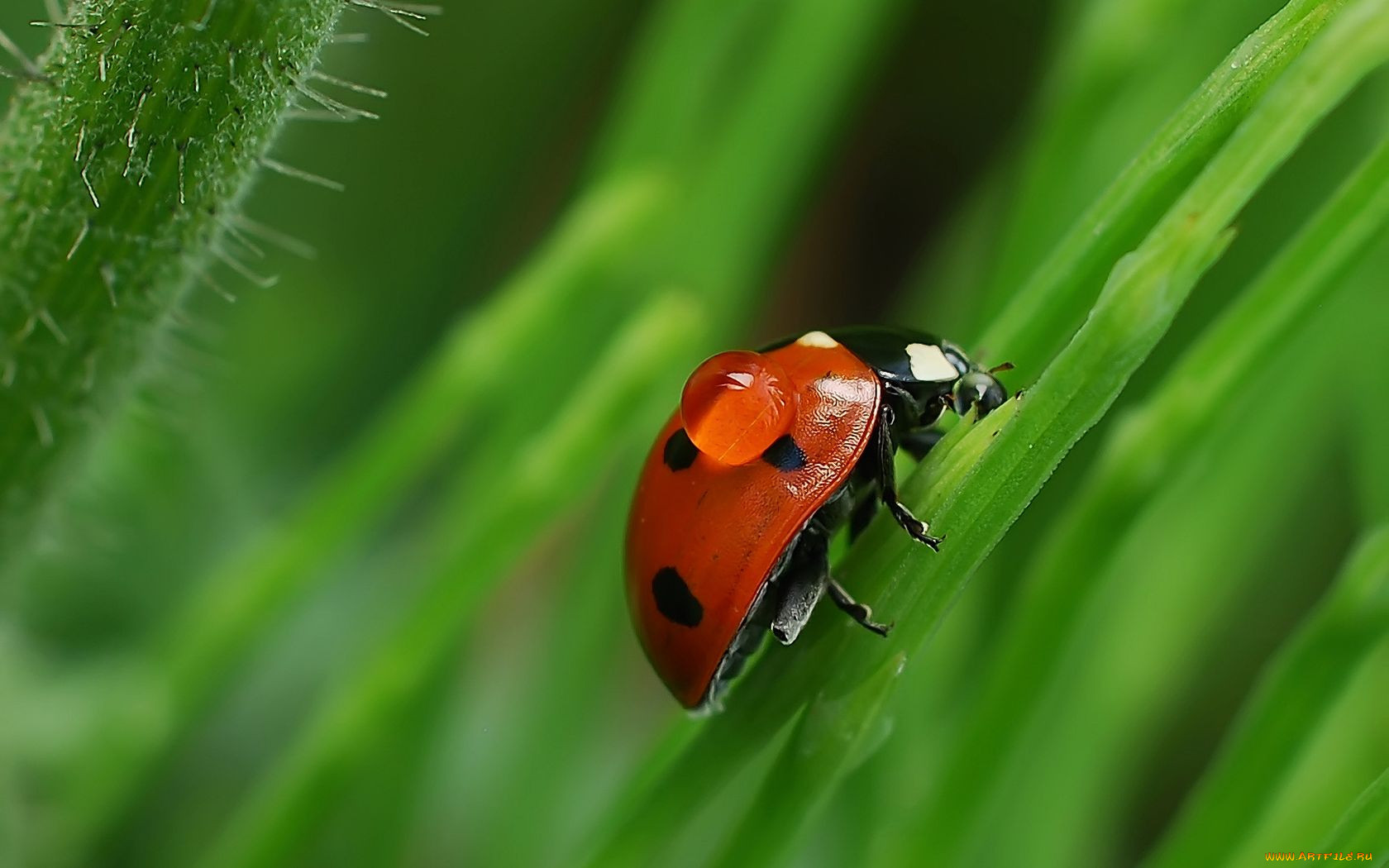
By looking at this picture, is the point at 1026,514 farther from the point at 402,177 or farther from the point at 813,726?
the point at 402,177

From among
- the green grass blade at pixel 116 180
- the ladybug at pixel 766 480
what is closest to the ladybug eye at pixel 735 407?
the ladybug at pixel 766 480

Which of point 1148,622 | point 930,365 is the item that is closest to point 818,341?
point 930,365

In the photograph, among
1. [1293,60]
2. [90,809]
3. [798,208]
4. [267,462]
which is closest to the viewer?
[1293,60]

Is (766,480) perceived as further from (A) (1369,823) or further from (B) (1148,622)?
(B) (1148,622)

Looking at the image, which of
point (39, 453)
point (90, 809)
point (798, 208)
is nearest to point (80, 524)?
point (90, 809)

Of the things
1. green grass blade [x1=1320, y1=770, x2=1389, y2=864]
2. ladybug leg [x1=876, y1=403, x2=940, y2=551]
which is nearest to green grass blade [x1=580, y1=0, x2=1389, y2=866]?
ladybug leg [x1=876, y1=403, x2=940, y2=551]

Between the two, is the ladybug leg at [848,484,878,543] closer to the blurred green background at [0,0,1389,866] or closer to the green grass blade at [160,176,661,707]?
the blurred green background at [0,0,1389,866]

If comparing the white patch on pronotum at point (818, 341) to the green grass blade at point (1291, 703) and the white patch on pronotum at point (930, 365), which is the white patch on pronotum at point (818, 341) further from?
the green grass blade at point (1291, 703)
